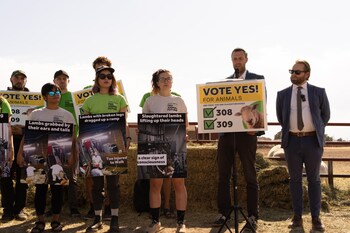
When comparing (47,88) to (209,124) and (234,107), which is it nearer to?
(209,124)

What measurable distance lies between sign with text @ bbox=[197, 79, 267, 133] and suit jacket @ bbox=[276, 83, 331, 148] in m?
0.70

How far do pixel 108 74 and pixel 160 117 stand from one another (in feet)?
2.81

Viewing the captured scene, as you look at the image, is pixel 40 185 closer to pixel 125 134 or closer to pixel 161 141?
pixel 125 134

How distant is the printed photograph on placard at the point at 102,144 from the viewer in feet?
17.6

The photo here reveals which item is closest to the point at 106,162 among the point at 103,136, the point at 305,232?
the point at 103,136

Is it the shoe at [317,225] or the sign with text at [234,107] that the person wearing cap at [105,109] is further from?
the shoe at [317,225]

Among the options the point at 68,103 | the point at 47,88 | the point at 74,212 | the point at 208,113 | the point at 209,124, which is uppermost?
the point at 47,88

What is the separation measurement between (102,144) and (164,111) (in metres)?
0.82

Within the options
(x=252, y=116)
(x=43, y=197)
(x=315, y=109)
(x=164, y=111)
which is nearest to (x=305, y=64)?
(x=315, y=109)

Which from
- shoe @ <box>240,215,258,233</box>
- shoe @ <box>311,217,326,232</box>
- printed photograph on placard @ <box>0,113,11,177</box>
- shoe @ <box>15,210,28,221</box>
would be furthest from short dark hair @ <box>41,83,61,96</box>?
shoe @ <box>311,217,326,232</box>

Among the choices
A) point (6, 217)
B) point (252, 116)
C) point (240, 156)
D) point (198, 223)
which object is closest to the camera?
point (252, 116)

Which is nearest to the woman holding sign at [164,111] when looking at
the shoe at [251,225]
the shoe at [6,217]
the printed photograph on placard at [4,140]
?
the shoe at [251,225]

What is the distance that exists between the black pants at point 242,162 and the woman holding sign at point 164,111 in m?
0.61

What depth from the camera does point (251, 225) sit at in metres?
5.30
